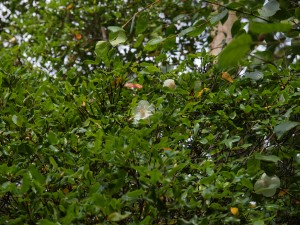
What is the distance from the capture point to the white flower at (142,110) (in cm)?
173

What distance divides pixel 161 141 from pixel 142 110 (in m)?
0.38

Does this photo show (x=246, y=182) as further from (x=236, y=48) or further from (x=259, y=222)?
(x=236, y=48)

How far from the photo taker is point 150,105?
1.77 meters

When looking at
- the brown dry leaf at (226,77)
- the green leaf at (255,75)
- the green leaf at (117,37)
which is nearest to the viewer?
the green leaf at (117,37)

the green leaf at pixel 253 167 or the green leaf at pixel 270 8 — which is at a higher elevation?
the green leaf at pixel 270 8

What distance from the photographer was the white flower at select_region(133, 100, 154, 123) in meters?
1.73

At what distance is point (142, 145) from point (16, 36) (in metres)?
3.07

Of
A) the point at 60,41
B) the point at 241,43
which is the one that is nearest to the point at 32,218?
the point at 241,43

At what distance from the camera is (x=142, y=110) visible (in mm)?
1752

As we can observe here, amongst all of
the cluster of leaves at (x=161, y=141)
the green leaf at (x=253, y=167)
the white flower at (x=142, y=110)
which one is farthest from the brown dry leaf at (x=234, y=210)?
the white flower at (x=142, y=110)

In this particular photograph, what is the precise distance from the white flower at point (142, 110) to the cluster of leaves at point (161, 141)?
0.08 feet

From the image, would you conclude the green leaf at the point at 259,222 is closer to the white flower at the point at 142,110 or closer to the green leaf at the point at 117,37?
the white flower at the point at 142,110

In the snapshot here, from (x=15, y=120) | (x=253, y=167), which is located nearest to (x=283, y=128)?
(x=253, y=167)

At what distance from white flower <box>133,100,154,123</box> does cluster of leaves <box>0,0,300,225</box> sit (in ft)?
0.08
